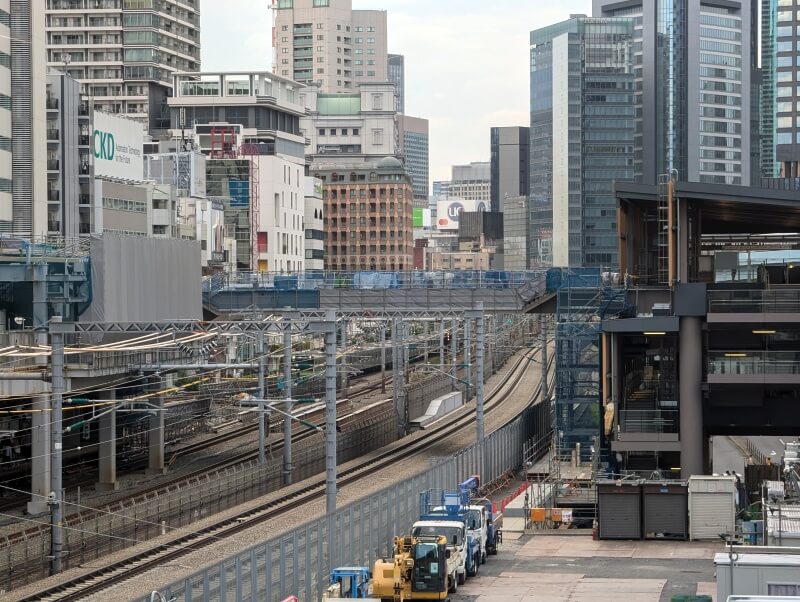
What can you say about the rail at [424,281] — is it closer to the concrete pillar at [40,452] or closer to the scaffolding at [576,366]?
the scaffolding at [576,366]

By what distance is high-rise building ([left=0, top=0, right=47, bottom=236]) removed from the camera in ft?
254

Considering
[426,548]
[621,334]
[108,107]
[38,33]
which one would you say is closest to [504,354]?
[108,107]


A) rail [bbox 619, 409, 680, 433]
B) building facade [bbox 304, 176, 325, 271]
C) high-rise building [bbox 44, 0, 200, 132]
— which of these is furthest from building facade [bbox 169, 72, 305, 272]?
rail [bbox 619, 409, 680, 433]

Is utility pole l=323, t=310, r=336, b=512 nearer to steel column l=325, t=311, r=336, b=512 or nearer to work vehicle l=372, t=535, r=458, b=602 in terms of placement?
steel column l=325, t=311, r=336, b=512

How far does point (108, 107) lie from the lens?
17462 centimetres

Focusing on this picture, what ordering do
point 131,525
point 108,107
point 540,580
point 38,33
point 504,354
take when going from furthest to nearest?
point 108,107, point 504,354, point 38,33, point 131,525, point 540,580

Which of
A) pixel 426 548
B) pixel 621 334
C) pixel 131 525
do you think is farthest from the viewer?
pixel 621 334

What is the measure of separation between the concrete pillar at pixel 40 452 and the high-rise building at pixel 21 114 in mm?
27281

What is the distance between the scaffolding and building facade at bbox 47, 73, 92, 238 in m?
41.3

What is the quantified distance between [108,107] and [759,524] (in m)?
143

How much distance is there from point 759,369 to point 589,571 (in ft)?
55.1

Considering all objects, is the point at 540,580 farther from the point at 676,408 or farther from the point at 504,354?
the point at 504,354

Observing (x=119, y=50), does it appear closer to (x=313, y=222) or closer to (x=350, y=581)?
(x=313, y=222)

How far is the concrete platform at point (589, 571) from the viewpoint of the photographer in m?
35.8
